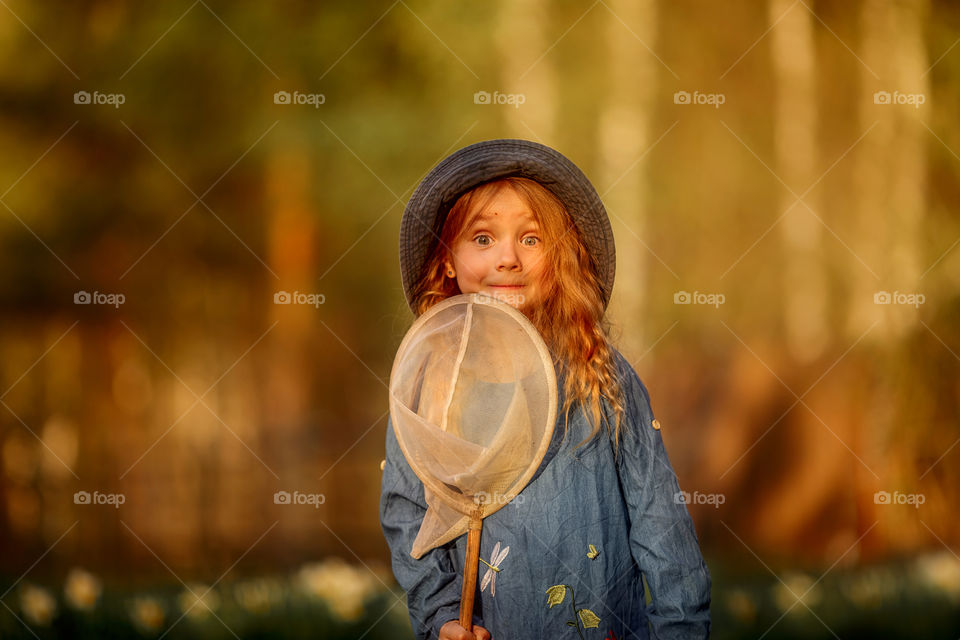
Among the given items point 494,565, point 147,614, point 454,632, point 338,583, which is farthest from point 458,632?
point 147,614

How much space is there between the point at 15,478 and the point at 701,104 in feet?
8.30

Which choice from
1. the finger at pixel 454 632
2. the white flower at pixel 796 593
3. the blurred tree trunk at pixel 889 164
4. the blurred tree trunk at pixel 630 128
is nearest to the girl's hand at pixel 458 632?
the finger at pixel 454 632

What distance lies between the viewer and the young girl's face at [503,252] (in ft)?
5.26

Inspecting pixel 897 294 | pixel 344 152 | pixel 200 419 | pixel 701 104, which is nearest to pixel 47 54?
pixel 344 152

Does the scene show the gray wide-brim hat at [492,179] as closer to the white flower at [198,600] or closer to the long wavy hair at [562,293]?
the long wavy hair at [562,293]

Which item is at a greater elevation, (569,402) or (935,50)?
(935,50)

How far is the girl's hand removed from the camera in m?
1.46

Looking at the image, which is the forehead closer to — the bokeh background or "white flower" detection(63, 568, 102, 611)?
the bokeh background

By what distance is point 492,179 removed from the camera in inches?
64.3

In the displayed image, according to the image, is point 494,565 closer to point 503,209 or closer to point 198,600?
point 503,209

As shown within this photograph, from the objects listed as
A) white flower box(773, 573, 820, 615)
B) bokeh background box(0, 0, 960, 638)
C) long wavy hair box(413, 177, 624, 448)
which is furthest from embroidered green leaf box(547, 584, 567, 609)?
white flower box(773, 573, 820, 615)

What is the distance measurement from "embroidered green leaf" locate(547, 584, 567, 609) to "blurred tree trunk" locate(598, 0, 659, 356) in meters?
1.53

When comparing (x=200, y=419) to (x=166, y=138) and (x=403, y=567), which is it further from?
(x=403, y=567)

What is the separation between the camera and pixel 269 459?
9.60 feet
